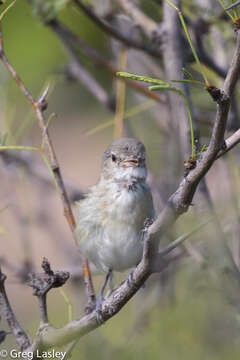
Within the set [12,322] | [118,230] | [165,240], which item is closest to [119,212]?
[118,230]

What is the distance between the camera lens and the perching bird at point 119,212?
3.00 m

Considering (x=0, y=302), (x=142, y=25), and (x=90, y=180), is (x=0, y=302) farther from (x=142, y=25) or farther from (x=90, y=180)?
(x=90, y=180)

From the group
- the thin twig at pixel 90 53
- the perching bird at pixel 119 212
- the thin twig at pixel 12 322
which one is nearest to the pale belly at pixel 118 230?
the perching bird at pixel 119 212

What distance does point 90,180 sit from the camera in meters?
11.6

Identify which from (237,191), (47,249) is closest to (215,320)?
(237,191)

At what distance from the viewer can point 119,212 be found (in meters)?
3.04

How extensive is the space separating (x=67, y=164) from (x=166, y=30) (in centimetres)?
944

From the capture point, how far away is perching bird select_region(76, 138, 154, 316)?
300 cm

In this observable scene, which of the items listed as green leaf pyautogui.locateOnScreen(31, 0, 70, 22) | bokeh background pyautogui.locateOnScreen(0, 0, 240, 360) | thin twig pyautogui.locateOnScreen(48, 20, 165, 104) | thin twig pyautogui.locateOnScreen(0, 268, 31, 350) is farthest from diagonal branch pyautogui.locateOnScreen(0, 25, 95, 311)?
thin twig pyautogui.locateOnScreen(48, 20, 165, 104)

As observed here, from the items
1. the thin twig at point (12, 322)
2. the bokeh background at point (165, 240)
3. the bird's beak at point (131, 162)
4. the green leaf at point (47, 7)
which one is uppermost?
the green leaf at point (47, 7)

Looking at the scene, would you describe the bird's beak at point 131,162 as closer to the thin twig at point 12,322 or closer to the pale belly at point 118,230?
the pale belly at point 118,230

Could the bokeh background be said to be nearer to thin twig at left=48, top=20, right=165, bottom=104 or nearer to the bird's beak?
thin twig at left=48, top=20, right=165, bottom=104

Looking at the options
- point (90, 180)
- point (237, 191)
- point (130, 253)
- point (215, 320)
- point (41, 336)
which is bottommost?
point (90, 180)

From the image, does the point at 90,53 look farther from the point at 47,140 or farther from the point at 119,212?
the point at 47,140
